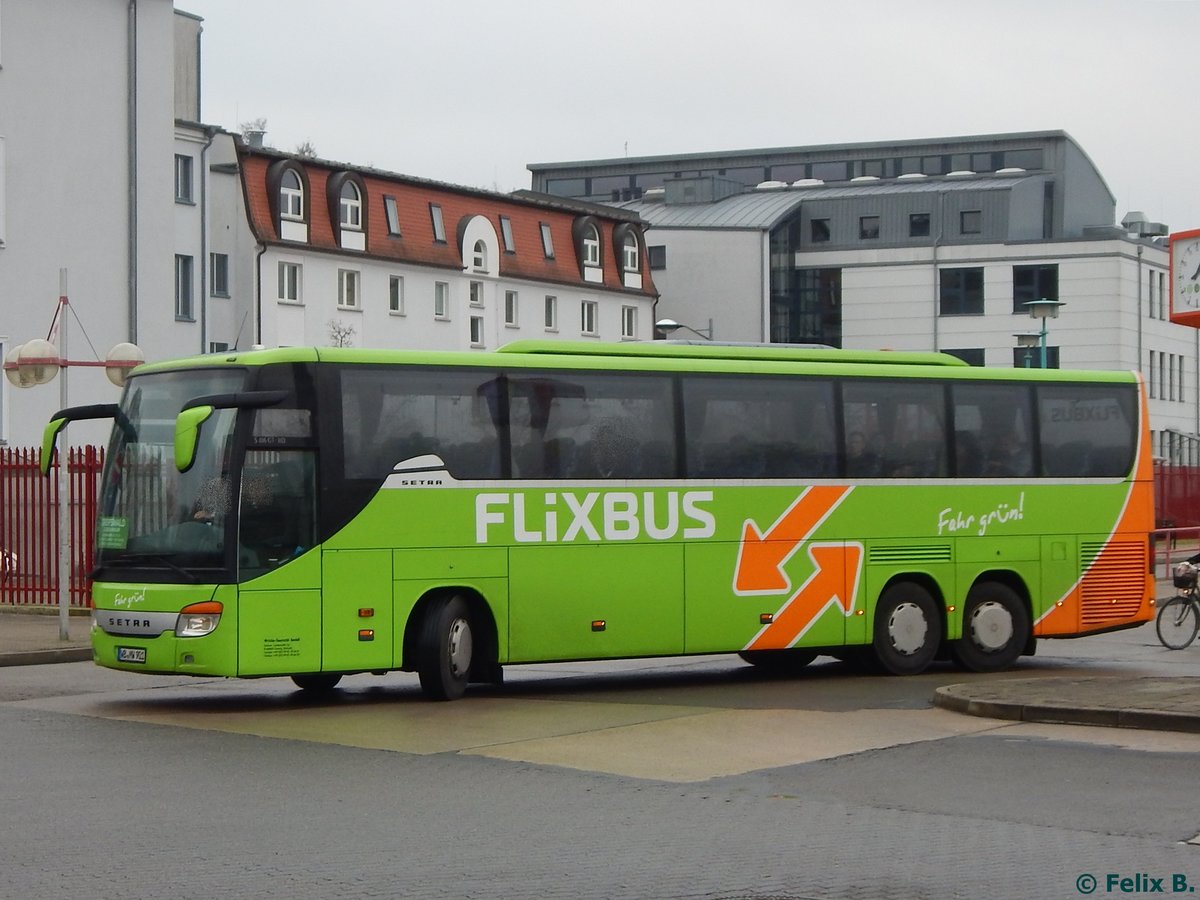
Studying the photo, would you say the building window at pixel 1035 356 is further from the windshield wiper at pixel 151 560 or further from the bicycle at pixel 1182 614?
the windshield wiper at pixel 151 560

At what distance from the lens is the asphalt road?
8.35 meters

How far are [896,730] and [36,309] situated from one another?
28108 mm

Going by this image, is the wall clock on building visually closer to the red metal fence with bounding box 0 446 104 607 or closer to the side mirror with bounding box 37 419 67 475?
the side mirror with bounding box 37 419 67 475

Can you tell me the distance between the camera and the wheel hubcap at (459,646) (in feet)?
53.7

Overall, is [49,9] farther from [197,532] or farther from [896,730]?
[896,730]

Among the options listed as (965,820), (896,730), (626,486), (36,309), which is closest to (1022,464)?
(626,486)

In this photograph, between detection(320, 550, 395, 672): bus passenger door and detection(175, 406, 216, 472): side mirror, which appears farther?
detection(320, 550, 395, 672): bus passenger door

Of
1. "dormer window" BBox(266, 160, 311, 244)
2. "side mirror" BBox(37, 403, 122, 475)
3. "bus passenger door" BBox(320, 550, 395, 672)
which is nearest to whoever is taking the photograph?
"bus passenger door" BBox(320, 550, 395, 672)

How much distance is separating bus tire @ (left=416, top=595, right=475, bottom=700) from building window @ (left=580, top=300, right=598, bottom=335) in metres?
61.6

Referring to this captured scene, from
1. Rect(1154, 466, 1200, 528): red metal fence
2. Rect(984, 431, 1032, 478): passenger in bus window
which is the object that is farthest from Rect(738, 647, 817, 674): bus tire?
Rect(1154, 466, 1200, 528): red metal fence

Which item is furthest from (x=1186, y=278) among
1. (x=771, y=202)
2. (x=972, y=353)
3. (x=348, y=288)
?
(x=771, y=202)

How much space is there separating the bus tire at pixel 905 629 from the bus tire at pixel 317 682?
5.55 meters

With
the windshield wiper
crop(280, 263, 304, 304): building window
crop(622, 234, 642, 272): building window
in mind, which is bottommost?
the windshield wiper

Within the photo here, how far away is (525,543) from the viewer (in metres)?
16.8
